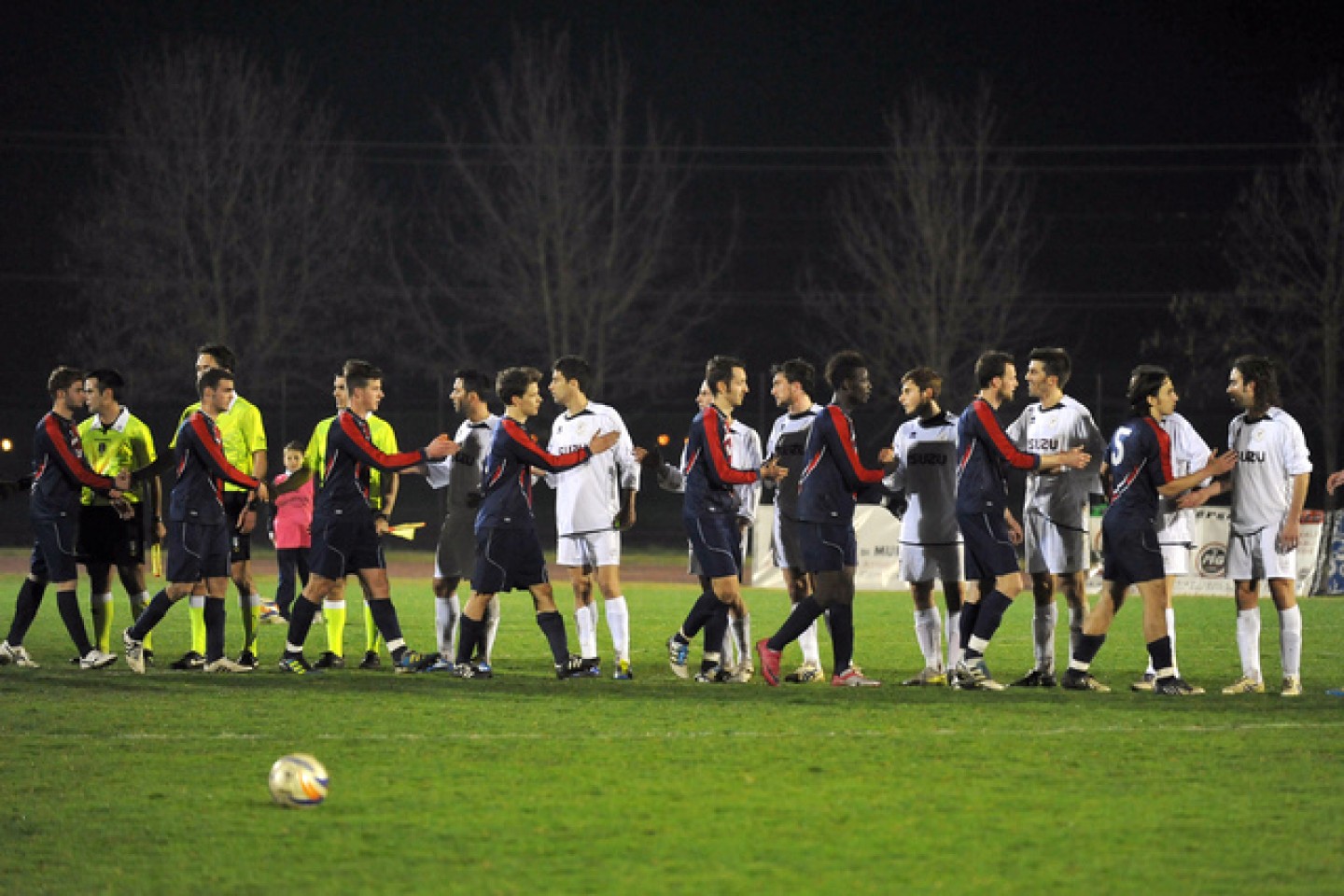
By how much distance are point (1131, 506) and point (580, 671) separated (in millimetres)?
4013

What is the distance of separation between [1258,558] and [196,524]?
24.0 feet

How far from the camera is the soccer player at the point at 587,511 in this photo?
42.1 feet

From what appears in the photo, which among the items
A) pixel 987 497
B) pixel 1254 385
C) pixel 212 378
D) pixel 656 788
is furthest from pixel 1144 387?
pixel 212 378

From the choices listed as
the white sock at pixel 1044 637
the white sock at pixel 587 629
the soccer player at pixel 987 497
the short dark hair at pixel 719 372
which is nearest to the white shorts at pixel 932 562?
the soccer player at pixel 987 497

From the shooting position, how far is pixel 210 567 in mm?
13039

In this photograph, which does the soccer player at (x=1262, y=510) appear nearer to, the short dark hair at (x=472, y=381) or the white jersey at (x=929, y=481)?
the white jersey at (x=929, y=481)

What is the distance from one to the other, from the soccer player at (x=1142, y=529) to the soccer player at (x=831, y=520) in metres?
1.55

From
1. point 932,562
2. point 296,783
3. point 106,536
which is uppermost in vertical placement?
point 106,536

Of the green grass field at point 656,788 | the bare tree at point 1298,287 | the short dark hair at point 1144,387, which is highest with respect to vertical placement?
the bare tree at point 1298,287

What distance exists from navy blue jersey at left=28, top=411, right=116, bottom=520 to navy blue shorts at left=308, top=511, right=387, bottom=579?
63.4 inches

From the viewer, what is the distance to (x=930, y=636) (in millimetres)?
12578

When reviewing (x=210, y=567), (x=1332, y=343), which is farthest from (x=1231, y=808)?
(x=1332, y=343)

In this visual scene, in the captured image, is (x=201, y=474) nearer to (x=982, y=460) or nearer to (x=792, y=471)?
(x=792, y=471)

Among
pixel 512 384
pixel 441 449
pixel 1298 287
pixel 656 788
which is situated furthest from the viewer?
pixel 1298 287
